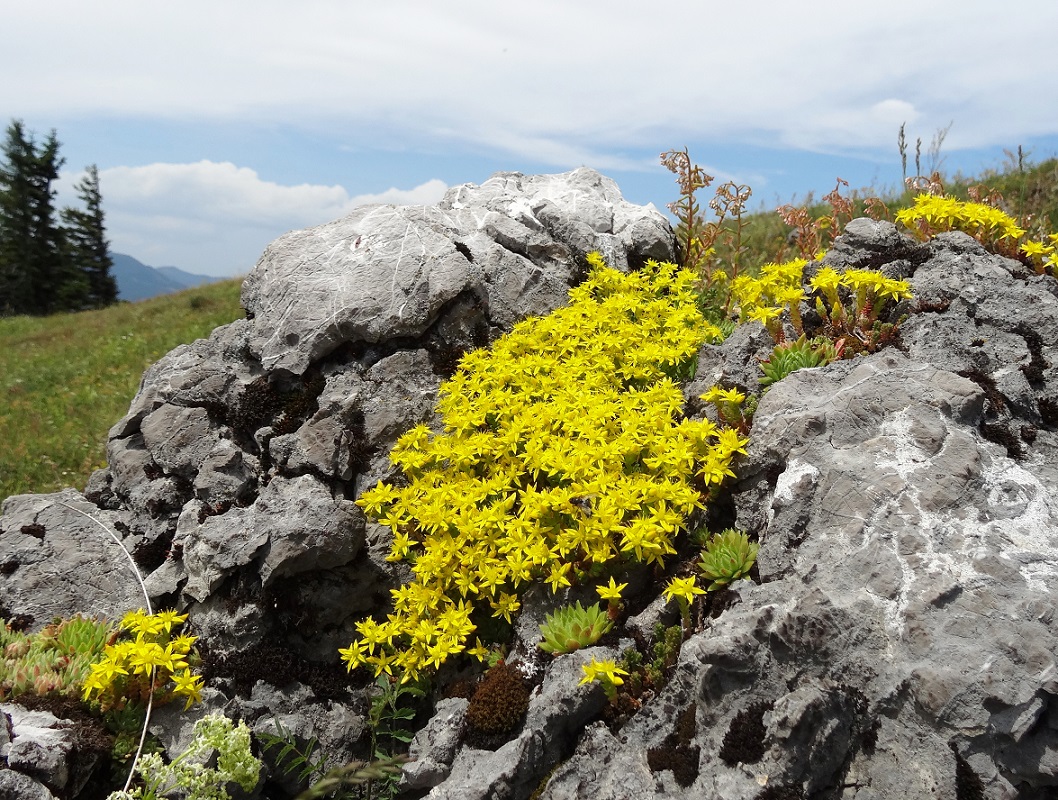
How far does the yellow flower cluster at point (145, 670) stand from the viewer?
17.2 feet

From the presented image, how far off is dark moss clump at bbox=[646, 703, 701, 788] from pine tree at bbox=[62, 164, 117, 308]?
5648cm

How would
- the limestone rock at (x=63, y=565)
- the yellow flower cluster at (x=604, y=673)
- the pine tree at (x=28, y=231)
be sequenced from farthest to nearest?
the pine tree at (x=28, y=231), the limestone rock at (x=63, y=565), the yellow flower cluster at (x=604, y=673)

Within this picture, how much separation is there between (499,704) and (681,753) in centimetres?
131

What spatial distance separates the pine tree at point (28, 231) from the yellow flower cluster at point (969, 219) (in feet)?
182

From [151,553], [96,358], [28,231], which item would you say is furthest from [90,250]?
[151,553]

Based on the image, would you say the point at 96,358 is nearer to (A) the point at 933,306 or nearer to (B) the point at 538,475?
(B) the point at 538,475

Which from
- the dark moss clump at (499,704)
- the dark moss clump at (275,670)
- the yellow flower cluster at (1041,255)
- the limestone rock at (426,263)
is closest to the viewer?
the dark moss clump at (499,704)

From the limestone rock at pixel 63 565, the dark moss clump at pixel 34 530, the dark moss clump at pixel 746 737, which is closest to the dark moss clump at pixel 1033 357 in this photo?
the dark moss clump at pixel 746 737

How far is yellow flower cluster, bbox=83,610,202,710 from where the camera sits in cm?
523

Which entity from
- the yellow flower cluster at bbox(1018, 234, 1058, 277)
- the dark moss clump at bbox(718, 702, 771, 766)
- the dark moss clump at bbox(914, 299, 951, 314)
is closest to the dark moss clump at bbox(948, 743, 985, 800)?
the dark moss clump at bbox(718, 702, 771, 766)

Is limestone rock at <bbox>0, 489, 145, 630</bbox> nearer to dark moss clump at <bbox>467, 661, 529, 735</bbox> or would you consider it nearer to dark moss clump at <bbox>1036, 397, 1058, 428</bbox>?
dark moss clump at <bbox>467, 661, 529, 735</bbox>

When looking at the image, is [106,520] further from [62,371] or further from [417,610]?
[62,371]

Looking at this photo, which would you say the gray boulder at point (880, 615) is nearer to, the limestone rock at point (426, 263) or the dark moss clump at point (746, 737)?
the dark moss clump at point (746, 737)

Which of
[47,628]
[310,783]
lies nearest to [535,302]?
[310,783]
